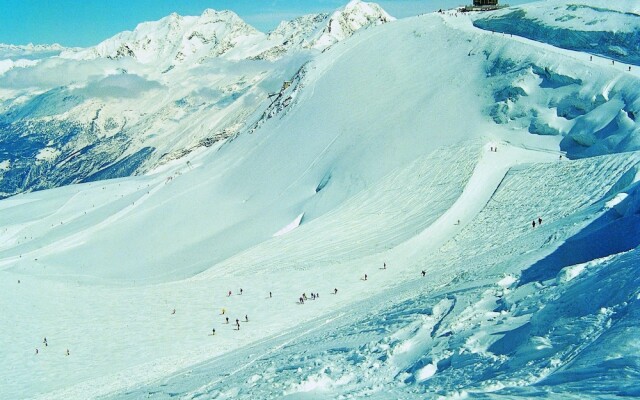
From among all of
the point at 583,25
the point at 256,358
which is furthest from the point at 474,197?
the point at 583,25

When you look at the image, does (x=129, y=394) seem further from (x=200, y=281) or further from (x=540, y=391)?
(x=200, y=281)

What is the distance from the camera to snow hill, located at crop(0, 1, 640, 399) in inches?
574

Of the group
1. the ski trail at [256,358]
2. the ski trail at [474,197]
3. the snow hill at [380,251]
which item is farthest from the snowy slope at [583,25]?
the ski trail at [256,358]

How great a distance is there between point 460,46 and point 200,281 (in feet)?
133

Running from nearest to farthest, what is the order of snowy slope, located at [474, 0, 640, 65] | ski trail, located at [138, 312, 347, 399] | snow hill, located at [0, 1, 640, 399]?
snow hill, located at [0, 1, 640, 399] < ski trail, located at [138, 312, 347, 399] < snowy slope, located at [474, 0, 640, 65]

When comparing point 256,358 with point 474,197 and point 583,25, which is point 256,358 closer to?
point 474,197

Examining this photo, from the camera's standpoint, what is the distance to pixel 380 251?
36.5m

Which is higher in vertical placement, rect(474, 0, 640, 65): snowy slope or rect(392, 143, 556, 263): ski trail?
rect(474, 0, 640, 65): snowy slope

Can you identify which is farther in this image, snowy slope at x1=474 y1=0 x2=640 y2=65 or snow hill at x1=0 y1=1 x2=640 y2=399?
snowy slope at x1=474 y1=0 x2=640 y2=65

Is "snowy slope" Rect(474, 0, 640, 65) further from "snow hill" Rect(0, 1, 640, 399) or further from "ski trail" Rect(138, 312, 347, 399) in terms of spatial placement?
"ski trail" Rect(138, 312, 347, 399)

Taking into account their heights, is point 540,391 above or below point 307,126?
below

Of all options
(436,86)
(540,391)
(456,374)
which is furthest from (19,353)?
(436,86)

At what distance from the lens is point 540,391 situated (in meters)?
10.9

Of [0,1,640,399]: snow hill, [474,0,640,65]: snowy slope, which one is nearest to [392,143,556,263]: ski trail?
[0,1,640,399]: snow hill
